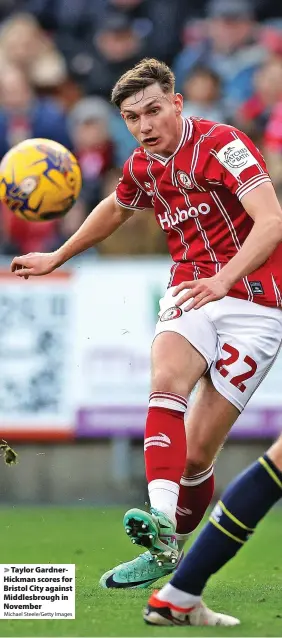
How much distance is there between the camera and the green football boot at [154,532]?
438cm

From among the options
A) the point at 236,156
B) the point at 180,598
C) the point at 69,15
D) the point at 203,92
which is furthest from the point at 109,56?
the point at 180,598

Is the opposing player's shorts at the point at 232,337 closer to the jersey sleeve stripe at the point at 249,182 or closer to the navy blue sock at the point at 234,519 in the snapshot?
the jersey sleeve stripe at the point at 249,182

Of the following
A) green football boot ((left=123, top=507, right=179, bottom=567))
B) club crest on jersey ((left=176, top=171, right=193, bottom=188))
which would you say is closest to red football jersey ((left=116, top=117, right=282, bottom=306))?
club crest on jersey ((left=176, top=171, right=193, bottom=188))

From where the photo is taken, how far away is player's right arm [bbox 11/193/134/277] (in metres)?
5.60

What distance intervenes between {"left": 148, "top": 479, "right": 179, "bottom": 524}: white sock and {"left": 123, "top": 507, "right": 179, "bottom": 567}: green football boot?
34 mm

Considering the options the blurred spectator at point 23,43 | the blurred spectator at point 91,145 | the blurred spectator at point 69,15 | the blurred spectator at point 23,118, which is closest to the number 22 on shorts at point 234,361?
the blurred spectator at point 91,145

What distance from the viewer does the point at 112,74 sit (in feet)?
39.7

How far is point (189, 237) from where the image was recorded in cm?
525

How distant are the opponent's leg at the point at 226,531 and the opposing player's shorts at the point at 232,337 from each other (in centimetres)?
88

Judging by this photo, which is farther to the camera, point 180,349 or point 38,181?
point 38,181

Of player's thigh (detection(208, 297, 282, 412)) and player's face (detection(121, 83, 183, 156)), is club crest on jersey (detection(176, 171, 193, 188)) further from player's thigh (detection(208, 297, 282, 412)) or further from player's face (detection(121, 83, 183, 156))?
player's thigh (detection(208, 297, 282, 412))

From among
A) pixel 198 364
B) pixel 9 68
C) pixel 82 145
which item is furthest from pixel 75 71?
pixel 198 364

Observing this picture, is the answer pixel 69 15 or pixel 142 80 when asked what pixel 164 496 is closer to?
pixel 142 80

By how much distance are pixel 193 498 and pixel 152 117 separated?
1.66m
